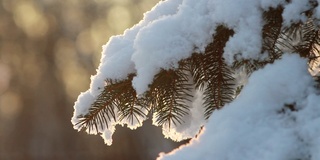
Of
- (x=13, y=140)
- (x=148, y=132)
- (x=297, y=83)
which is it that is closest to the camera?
(x=297, y=83)

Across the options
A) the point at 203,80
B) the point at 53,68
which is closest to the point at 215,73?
the point at 203,80

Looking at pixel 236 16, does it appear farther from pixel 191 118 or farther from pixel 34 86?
pixel 34 86

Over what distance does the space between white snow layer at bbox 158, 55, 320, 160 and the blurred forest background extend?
1178 cm

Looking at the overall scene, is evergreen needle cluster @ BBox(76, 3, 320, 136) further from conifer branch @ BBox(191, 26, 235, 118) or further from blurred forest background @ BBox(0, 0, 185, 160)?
blurred forest background @ BBox(0, 0, 185, 160)

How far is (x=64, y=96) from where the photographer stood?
44.5 feet

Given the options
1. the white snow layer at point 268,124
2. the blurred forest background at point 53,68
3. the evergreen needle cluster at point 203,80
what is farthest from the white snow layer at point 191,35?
the blurred forest background at point 53,68

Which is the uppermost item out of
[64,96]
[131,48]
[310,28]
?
[64,96]

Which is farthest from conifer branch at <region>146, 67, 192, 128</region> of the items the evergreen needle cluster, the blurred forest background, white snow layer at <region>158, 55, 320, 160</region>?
the blurred forest background

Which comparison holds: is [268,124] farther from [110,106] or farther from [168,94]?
[110,106]

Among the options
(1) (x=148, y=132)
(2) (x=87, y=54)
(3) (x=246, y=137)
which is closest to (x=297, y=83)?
(3) (x=246, y=137)

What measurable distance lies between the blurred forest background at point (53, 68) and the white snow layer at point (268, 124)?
464 inches

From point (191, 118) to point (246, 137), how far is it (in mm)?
533

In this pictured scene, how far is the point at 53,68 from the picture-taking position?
13625 millimetres

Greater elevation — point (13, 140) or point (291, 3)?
point (13, 140)
